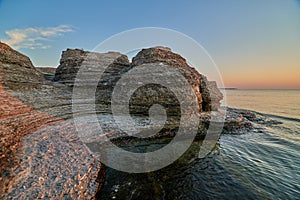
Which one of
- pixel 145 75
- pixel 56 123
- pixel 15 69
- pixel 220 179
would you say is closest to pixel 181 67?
pixel 145 75

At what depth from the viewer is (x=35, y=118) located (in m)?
11.9

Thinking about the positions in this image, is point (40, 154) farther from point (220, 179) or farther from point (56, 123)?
point (220, 179)

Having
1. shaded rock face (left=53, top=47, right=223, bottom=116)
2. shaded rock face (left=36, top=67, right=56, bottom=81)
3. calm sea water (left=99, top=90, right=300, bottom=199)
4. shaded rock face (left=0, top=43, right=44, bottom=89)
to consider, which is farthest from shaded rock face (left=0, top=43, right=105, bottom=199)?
shaded rock face (left=36, top=67, right=56, bottom=81)

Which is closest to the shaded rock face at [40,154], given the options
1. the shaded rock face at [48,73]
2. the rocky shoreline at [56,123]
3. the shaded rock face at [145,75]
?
the rocky shoreline at [56,123]

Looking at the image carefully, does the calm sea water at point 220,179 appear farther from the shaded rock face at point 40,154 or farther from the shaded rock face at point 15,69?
the shaded rock face at point 15,69

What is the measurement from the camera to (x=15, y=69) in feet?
61.5

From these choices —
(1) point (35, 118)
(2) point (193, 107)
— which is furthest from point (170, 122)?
(1) point (35, 118)

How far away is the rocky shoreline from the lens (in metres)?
6.48

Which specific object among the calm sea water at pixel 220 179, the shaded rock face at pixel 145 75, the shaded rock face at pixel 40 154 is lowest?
the calm sea water at pixel 220 179

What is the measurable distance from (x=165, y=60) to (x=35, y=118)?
50.4 feet

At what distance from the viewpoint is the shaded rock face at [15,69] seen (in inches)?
673

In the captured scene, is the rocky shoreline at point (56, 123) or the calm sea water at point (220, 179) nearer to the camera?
the rocky shoreline at point (56, 123)

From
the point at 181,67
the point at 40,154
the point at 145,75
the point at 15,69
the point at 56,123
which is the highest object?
the point at 181,67

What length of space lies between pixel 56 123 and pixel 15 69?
39.1 ft
